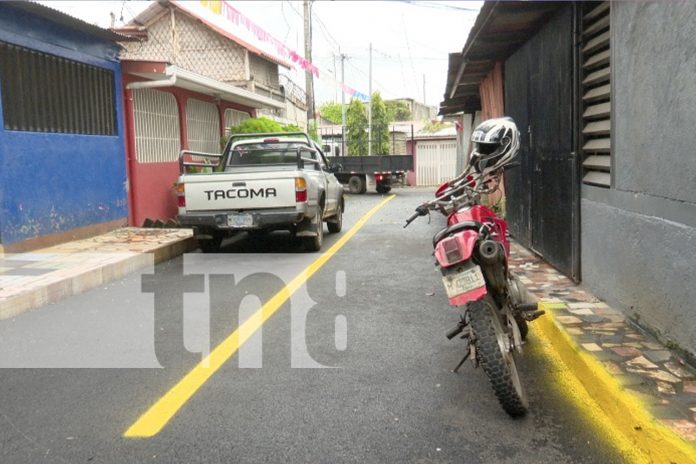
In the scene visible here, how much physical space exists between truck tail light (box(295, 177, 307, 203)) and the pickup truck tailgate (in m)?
0.05

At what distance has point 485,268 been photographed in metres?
3.75

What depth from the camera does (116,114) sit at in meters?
11.7

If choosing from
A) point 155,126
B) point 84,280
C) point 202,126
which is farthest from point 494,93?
point 84,280

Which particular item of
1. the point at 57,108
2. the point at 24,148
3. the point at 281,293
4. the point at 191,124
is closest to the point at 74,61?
the point at 57,108

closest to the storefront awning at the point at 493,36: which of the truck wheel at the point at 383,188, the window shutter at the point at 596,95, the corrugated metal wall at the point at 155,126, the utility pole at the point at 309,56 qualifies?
the window shutter at the point at 596,95

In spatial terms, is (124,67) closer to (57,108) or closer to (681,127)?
(57,108)

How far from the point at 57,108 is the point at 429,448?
29.3 feet

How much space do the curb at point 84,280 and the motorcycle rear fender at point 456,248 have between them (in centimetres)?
445

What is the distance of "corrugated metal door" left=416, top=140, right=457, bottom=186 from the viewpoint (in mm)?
31766

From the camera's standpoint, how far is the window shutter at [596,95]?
225 inches

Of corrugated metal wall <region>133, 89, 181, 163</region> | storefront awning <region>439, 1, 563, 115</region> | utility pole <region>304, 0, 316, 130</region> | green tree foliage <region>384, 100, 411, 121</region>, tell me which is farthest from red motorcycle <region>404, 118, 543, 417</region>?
green tree foliage <region>384, 100, 411, 121</region>

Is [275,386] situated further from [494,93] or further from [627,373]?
[494,93]

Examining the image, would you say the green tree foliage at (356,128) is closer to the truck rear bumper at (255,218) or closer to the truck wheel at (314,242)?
the truck wheel at (314,242)

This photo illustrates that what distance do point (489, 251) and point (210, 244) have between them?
7.27 metres
